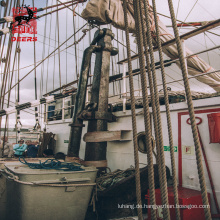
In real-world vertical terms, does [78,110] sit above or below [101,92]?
below

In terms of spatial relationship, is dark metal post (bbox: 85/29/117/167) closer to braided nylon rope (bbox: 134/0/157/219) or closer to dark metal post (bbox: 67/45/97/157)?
dark metal post (bbox: 67/45/97/157)

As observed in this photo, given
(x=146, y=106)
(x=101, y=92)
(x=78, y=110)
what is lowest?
(x=146, y=106)

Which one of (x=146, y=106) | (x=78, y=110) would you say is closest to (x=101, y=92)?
(x=78, y=110)

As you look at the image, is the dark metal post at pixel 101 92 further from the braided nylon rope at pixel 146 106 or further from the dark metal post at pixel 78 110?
the braided nylon rope at pixel 146 106

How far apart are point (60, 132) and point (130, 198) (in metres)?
4.99

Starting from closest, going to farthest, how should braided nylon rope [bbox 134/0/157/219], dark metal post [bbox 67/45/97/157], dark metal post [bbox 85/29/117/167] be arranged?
1. braided nylon rope [bbox 134/0/157/219]
2. dark metal post [bbox 85/29/117/167]
3. dark metal post [bbox 67/45/97/157]

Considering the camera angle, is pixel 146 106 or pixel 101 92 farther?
pixel 101 92

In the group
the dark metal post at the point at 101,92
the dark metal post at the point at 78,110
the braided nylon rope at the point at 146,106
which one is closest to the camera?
the braided nylon rope at the point at 146,106

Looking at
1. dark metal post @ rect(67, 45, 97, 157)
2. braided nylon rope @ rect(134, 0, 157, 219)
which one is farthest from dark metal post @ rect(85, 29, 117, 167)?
braided nylon rope @ rect(134, 0, 157, 219)

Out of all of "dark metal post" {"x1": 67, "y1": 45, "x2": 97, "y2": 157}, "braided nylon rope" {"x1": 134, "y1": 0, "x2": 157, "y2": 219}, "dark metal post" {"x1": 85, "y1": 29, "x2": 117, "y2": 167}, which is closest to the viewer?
"braided nylon rope" {"x1": 134, "y1": 0, "x2": 157, "y2": 219}

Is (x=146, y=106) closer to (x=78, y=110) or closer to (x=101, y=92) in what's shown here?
(x=101, y=92)

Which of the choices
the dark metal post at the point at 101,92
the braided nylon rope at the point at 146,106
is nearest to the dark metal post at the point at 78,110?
the dark metal post at the point at 101,92

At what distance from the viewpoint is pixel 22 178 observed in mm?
2602

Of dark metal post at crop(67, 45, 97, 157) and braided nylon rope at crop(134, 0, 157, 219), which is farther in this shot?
dark metal post at crop(67, 45, 97, 157)
